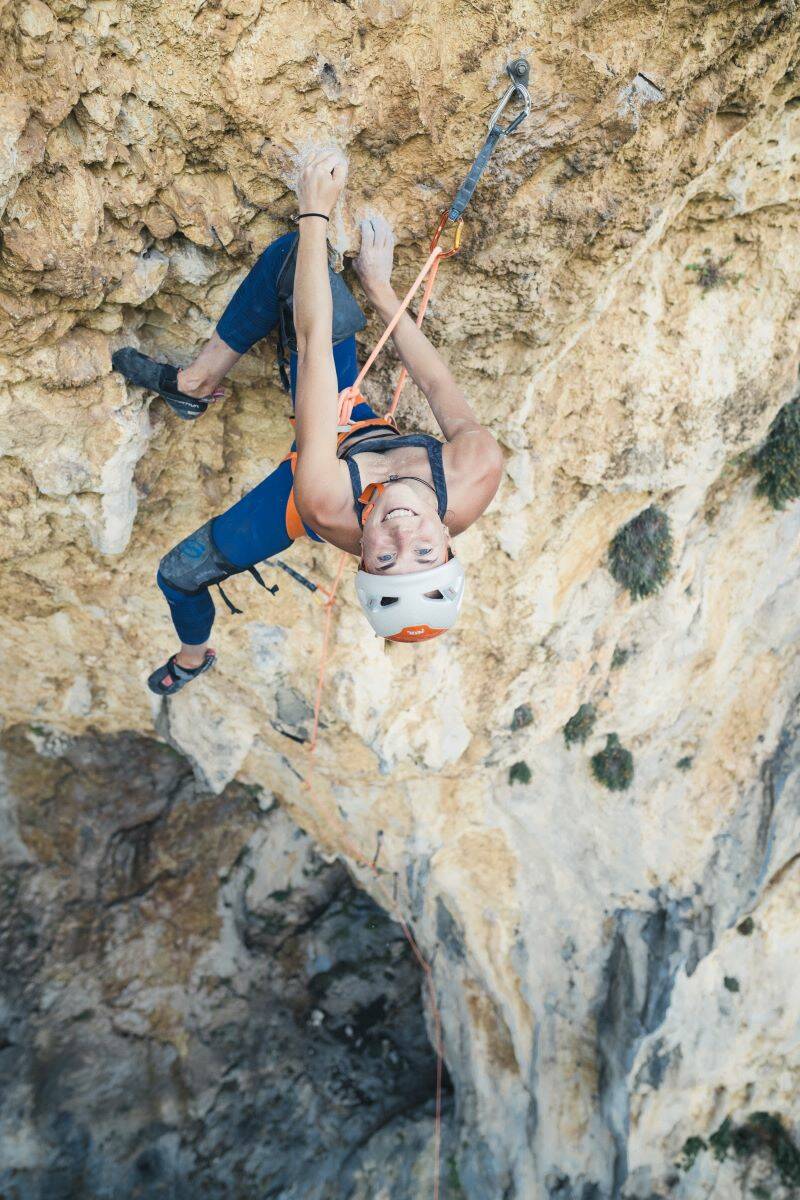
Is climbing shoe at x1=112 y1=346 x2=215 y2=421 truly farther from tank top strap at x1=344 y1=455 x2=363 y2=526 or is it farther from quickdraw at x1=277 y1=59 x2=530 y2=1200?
tank top strap at x1=344 y1=455 x2=363 y2=526

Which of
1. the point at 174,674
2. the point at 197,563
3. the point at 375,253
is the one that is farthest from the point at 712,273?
the point at 174,674

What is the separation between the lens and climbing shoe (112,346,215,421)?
3875mm

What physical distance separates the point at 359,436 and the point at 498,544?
2.21 meters

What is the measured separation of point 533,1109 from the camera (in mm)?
9250

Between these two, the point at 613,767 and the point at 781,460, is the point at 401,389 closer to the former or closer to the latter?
the point at 781,460

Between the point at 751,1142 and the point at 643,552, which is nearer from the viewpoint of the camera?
the point at 643,552

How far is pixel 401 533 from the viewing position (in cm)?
325

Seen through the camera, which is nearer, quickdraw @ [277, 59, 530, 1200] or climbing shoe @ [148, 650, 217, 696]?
quickdraw @ [277, 59, 530, 1200]

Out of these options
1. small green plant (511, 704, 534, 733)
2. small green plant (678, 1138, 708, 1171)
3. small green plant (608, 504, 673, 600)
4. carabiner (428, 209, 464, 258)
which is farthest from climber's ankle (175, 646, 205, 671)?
small green plant (678, 1138, 708, 1171)

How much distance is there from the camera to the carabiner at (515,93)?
122 inches

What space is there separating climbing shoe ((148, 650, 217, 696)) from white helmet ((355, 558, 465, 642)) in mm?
2044

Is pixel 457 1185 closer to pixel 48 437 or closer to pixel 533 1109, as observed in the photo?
pixel 533 1109

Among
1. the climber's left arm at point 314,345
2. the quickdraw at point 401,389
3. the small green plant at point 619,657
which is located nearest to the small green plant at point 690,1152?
the quickdraw at point 401,389

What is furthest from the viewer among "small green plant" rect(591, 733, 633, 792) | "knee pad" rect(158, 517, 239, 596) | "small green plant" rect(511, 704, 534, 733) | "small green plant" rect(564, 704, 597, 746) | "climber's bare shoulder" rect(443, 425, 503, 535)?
"small green plant" rect(591, 733, 633, 792)
